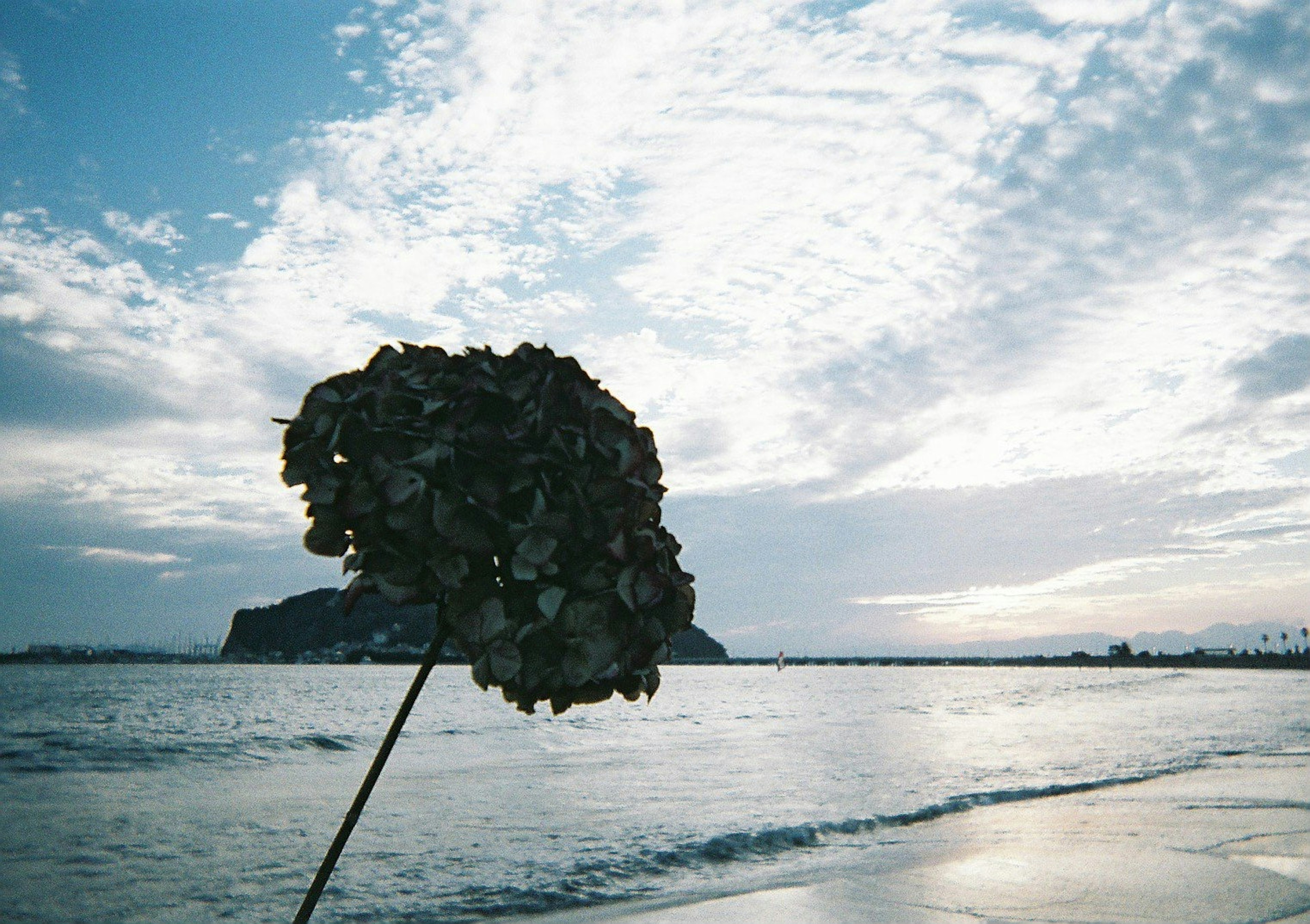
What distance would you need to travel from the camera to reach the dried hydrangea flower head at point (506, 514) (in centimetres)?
158

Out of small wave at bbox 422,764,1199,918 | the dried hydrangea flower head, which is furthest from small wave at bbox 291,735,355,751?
the dried hydrangea flower head

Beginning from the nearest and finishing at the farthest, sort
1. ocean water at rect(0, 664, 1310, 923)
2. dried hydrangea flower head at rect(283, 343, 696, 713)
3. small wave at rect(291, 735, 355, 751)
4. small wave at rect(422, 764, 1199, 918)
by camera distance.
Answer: dried hydrangea flower head at rect(283, 343, 696, 713) → small wave at rect(422, 764, 1199, 918) → ocean water at rect(0, 664, 1310, 923) → small wave at rect(291, 735, 355, 751)

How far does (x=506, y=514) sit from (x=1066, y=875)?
344 inches

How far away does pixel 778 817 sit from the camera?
40.9 feet

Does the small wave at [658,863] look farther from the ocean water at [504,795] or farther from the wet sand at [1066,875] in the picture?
the wet sand at [1066,875]

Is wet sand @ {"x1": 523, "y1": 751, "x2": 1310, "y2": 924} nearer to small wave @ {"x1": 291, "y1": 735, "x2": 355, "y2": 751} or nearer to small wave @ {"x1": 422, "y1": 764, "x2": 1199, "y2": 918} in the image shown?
small wave @ {"x1": 422, "y1": 764, "x2": 1199, "y2": 918}

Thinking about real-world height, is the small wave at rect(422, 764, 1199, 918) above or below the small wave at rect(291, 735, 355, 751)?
above

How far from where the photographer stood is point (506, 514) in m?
1.62

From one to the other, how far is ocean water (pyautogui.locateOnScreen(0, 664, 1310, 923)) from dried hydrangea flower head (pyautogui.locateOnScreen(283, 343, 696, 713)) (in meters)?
7.40

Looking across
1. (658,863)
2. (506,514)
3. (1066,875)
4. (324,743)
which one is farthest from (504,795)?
(506,514)

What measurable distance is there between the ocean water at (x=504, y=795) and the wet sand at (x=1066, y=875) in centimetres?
87

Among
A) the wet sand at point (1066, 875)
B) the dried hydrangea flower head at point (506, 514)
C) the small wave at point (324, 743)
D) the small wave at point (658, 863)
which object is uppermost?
the dried hydrangea flower head at point (506, 514)

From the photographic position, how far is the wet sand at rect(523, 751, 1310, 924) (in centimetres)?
673

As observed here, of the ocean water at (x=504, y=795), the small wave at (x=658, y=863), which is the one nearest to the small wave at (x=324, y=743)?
the ocean water at (x=504, y=795)
